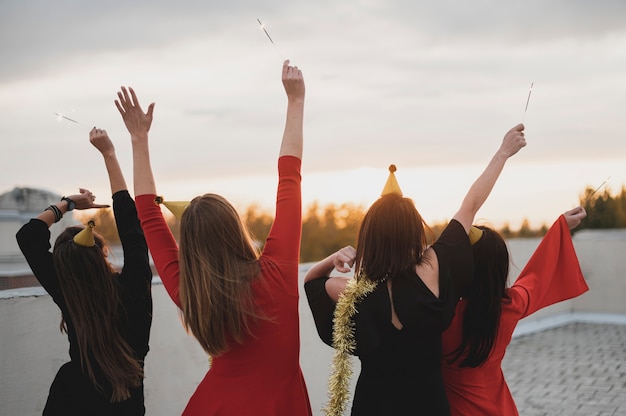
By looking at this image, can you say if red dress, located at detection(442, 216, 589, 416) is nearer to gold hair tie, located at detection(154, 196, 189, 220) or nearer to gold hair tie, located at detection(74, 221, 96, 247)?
gold hair tie, located at detection(154, 196, 189, 220)

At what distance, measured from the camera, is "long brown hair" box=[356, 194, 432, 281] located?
2.63 metres

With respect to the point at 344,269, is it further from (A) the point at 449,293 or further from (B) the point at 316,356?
(B) the point at 316,356

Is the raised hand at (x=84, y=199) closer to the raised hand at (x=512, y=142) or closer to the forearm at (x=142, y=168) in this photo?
the forearm at (x=142, y=168)

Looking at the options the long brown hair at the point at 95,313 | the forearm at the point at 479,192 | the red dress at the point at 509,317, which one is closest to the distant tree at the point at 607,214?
the red dress at the point at 509,317

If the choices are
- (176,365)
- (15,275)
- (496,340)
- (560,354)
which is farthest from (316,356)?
(560,354)

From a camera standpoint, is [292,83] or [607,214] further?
[607,214]

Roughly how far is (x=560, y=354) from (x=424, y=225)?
7.77 meters

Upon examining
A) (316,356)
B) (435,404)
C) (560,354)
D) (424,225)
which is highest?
(424,225)

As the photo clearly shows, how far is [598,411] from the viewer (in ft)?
21.4

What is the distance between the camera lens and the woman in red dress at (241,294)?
8.28ft

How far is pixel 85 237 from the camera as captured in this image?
288 centimetres

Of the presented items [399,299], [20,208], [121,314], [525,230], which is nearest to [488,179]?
[399,299]

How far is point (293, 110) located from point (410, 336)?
103 cm

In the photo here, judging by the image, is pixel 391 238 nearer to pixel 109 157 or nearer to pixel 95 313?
pixel 95 313
